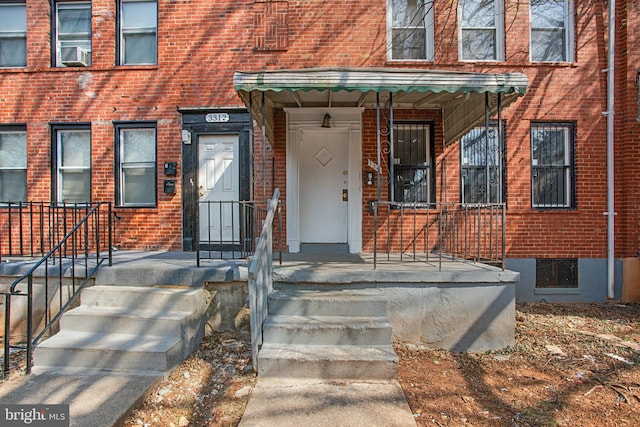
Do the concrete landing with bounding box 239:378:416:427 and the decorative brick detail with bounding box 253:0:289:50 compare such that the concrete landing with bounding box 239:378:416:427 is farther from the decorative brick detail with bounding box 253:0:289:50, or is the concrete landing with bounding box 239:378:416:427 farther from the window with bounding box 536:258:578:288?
the decorative brick detail with bounding box 253:0:289:50

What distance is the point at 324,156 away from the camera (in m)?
7.36

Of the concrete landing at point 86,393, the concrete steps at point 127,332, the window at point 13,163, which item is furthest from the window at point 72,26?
the concrete landing at point 86,393

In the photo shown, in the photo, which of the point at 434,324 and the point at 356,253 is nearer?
the point at 434,324

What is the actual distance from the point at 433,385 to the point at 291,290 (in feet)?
6.00

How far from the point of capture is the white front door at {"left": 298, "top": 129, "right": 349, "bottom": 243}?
729cm

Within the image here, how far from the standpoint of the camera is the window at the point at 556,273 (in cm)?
720

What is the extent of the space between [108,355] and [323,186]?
449cm

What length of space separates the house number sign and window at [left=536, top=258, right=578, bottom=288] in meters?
6.25

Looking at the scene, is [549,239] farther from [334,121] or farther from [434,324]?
[334,121]

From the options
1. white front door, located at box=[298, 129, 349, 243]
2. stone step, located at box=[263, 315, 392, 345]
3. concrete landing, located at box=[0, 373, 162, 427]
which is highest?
white front door, located at box=[298, 129, 349, 243]

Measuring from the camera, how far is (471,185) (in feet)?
24.0

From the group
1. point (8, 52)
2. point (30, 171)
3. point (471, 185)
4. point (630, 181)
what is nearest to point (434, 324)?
point (471, 185)

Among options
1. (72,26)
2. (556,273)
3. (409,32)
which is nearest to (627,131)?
(556,273)

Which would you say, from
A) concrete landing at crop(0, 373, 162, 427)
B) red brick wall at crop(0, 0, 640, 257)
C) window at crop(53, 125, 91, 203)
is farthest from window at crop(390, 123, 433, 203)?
window at crop(53, 125, 91, 203)
